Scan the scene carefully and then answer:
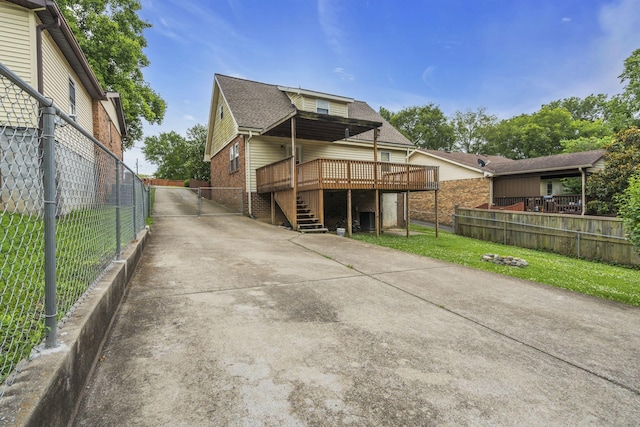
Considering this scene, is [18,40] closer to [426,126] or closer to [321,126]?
[321,126]

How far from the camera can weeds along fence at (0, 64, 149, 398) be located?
1563 millimetres

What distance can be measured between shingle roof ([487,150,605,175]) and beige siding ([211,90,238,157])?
16.5m

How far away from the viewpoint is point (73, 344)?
1882 millimetres

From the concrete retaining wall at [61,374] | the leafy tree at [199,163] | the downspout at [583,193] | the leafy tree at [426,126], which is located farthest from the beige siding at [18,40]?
the leafy tree at [426,126]

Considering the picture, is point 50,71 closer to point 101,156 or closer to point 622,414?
point 101,156

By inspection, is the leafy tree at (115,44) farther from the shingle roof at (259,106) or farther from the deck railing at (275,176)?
the deck railing at (275,176)

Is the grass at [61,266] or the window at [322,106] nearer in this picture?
the grass at [61,266]

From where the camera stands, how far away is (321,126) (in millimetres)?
12484

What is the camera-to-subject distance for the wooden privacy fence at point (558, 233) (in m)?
9.30

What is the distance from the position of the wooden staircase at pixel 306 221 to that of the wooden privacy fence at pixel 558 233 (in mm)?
7765

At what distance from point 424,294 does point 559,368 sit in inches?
77.3

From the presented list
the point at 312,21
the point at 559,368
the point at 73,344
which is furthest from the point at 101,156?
the point at 312,21

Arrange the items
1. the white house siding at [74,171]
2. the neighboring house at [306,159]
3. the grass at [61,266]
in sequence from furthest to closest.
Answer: the neighboring house at [306,159] → the white house siding at [74,171] → the grass at [61,266]

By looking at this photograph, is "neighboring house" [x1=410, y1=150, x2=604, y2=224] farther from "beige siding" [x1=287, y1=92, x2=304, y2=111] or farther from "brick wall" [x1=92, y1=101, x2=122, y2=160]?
"brick wall" [x1=92, y1=101, x2=122, y2=160]
